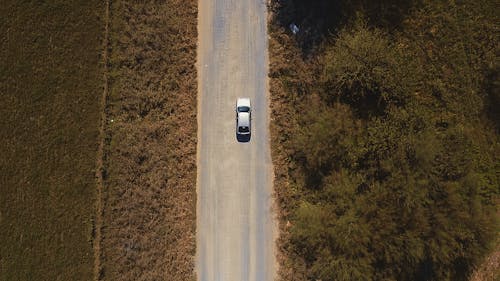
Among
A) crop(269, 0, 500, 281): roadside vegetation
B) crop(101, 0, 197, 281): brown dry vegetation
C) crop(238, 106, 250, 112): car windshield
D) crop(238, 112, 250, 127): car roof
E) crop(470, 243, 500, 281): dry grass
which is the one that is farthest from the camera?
crop(470, 243, 500, 281): dry grass

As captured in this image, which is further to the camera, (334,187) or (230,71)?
(230,71)

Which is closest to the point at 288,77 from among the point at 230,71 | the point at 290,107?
the point at 290,107

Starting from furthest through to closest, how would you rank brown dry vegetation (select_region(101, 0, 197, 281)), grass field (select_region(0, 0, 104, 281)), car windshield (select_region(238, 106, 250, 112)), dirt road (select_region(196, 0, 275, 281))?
dirt road (select_region(196, 0, 275, 281)), car windshield (select_region(238, 106, 250, 112)), brown dry vegetation (select_region(101, 0, 197, 281)), grass field (select_region(0, 0, 104, 281))

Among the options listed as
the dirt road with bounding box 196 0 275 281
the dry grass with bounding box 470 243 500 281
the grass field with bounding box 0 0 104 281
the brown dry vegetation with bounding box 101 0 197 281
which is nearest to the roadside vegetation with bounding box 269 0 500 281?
the dry grass with bounding box 470 243 500 281

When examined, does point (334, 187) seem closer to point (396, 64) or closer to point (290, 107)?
point (290, 107)

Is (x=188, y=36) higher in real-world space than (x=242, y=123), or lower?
higher

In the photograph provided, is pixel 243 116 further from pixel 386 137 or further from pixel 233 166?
pixel 386 137

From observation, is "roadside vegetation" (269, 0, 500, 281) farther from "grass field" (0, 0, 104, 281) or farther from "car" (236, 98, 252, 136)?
"grass field" (0, 0, 104, 281)
